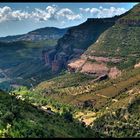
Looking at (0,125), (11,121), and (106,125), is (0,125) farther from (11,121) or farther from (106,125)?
(106,125)

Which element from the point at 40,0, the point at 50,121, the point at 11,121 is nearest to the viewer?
the point at 40,0

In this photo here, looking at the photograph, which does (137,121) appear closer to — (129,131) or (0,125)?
(129,131)

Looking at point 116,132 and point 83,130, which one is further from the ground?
point 83,130

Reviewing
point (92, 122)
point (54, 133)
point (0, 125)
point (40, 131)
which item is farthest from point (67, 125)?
point (92, 122)

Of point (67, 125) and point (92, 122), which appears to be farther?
point (92, 122)

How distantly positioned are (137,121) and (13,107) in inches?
3466

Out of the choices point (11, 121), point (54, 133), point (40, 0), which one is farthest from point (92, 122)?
point (40, 0)

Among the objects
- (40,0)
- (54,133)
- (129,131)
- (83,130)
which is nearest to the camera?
(40,0)

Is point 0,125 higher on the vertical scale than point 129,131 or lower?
higher

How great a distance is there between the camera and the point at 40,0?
51031mm

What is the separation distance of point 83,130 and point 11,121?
43.7 metres

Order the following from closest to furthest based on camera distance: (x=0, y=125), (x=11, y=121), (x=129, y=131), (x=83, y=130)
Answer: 1. (x=0, y=125)
2. (x=11, y=121)
3. (x=83, y=130)
4. (x=129, y=131)

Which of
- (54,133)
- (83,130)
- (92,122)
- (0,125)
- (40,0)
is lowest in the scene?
(92,122)

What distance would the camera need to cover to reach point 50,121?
134m
